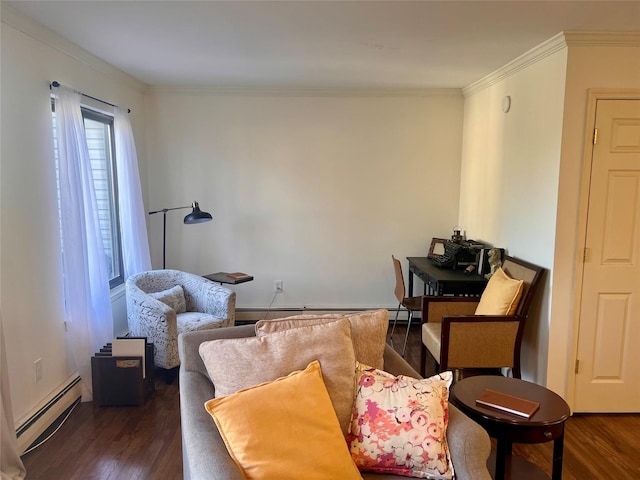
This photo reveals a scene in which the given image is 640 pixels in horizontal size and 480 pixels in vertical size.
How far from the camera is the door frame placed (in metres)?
2.69

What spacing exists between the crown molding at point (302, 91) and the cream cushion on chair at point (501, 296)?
84.0 inches

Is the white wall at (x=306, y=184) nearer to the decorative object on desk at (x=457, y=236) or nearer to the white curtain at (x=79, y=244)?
the decorative object on desk at (x=457, y=236)

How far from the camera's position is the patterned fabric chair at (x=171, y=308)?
3.22 metres

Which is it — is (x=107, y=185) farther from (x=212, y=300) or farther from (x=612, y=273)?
(x=612, y=273)

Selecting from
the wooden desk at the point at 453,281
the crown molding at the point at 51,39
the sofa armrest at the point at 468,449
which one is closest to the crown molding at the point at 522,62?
the wooden desk at the point at 453,281

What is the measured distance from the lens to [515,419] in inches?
70.4

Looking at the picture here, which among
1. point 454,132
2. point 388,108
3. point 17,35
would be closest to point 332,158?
point 388,108

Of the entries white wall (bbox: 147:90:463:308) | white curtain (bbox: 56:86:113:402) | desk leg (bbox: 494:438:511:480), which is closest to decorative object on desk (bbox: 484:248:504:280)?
white wall (bbox: 147:90:463:308)

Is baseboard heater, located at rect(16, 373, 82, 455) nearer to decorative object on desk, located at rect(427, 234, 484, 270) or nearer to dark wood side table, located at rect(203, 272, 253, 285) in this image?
dark wood side table, located at rect(203, 272, 253, 285)

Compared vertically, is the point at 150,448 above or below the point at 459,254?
below

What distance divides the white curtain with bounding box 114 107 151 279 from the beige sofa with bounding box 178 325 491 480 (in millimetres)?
2203

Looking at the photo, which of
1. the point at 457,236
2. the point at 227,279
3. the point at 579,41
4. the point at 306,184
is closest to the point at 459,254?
the point at 457,236

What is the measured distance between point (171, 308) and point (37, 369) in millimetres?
905

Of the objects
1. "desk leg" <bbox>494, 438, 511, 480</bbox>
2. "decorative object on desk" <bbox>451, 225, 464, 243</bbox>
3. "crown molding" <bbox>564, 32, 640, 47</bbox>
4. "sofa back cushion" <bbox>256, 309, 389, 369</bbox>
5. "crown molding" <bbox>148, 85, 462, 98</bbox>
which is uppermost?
"crown molding" <bbox>148, 85, 462, 98</bbox>
